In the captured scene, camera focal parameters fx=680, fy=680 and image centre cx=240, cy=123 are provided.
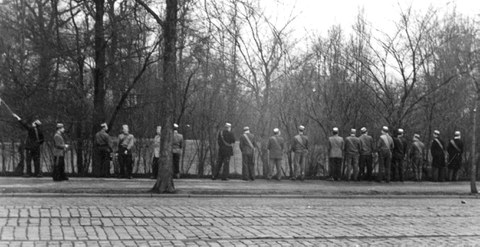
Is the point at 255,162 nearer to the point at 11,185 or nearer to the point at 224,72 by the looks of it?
the point at 224,72

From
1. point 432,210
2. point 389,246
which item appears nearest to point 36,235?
point 389,246

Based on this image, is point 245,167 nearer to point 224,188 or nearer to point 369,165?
point 224,188

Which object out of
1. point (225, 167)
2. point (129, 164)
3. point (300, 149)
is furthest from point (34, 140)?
point (300, 149)

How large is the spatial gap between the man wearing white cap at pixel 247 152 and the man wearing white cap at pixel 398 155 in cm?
533

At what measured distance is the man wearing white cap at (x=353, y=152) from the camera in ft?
80.0

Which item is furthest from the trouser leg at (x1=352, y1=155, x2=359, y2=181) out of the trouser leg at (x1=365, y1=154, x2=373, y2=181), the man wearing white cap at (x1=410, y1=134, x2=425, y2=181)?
the man wearing white cap at (x1=410, y1=134, x2=425, y2=181)

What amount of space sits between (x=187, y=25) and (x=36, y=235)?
9.97m

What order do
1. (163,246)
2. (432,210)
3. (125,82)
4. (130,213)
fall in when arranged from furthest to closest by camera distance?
(125,82)
(432,210)
(130,213)
(163,246)

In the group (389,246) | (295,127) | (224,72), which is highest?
(224,72)

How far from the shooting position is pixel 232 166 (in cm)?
2523

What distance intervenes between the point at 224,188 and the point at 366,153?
7.11 m

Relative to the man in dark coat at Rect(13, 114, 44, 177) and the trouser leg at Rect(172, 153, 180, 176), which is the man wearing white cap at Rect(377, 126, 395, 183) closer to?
the trouser leg at Rect(172, 153, 180, 176)

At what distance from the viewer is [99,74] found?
955 inches

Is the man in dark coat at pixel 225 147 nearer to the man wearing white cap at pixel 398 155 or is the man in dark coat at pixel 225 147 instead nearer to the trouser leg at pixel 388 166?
the trouser leg at pixel 388 166
